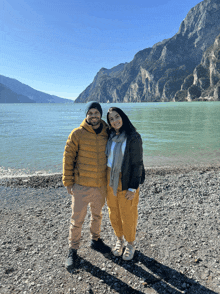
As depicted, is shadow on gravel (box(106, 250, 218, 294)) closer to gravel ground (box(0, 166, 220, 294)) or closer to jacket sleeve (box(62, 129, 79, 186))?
gravel ground (box(0, 166, 220, 294))

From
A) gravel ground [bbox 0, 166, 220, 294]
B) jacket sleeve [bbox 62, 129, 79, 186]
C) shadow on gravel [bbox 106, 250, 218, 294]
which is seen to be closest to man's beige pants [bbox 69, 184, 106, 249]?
jacket sleeve [bbox 62, 129, 79, 186]

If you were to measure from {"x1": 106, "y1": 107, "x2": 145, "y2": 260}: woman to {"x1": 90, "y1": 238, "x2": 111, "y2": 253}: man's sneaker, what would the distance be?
98cm

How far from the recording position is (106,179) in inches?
159

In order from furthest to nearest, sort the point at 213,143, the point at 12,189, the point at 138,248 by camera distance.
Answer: the point at 213,143
the point at 12,189
the point at 138,248

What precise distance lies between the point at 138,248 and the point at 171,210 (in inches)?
88.1

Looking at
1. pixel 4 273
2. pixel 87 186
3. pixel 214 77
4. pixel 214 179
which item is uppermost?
pixel 214 77

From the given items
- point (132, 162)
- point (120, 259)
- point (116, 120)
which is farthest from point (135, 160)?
point (120, 259)

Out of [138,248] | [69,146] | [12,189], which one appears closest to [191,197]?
[138,248]

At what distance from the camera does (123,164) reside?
3.63m

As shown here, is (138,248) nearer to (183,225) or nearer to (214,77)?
(183,225)

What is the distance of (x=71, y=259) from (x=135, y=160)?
245 centimetres

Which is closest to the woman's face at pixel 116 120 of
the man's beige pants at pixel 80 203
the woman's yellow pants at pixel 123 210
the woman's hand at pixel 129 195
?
the woman's yellow pants at pixel 123 210

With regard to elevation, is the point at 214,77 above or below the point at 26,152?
above

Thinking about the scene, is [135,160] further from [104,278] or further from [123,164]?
[104,278]
